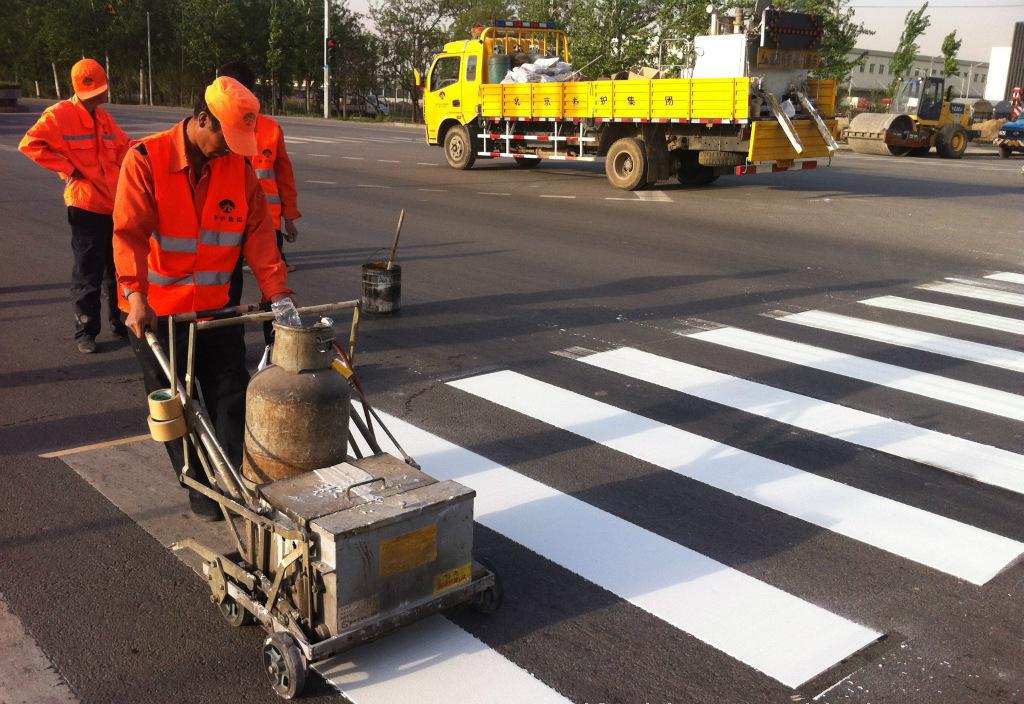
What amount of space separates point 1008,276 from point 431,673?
32.4 ft

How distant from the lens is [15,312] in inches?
320

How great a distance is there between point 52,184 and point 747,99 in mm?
12564

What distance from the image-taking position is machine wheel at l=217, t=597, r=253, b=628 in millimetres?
3391

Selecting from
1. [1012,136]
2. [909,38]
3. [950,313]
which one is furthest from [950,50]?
[950,313]

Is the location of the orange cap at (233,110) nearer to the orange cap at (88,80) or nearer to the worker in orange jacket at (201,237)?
the worker in orange jacket at (201,237)

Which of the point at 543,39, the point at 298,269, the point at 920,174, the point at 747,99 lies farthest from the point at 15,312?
the point at 920,174

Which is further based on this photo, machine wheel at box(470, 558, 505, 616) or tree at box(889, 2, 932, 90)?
tree at box(889, 2, 932, 90)

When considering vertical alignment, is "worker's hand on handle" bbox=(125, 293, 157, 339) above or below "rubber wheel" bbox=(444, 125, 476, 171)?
below

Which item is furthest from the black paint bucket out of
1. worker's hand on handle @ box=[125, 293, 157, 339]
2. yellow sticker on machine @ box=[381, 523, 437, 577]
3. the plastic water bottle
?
yellow sticker on machine @ box=[381, 523, 437, 577]

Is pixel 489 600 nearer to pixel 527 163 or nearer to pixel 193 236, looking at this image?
pixel 193 236

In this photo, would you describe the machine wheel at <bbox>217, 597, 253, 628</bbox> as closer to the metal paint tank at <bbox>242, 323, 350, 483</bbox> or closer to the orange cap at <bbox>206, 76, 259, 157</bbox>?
the metal paint tank at <bbox>242, 323, 350, 483</bbox>

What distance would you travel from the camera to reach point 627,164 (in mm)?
18500

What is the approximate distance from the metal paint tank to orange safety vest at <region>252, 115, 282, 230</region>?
3814mm

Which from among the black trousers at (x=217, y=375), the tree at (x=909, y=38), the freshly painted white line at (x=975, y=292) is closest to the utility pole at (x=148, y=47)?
the tree at (x=909, y=38)
